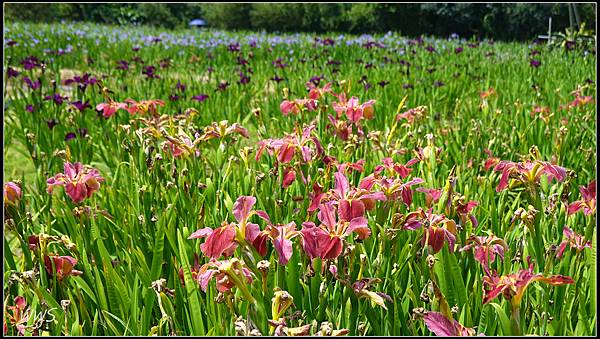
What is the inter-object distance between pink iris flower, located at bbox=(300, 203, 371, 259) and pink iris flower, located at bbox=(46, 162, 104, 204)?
2.44ft

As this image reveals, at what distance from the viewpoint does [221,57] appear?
7.33 meters

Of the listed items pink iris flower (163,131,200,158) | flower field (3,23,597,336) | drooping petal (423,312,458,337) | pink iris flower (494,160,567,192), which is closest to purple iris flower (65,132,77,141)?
flower field (3,23,597,336)

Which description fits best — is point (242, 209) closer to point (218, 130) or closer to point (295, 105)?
point (218, 130)

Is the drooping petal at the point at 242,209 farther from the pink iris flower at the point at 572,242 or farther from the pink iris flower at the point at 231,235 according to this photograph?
the pink iris flower at the point at 572,242

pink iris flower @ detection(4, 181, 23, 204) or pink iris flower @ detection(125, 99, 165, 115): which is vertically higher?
pink iris flower @ detection(125, 99, 165, 115)

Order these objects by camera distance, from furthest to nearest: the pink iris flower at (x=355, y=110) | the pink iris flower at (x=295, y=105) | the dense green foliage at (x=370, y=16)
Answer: the dense green foliage at (x=370, y=16)
the pink iris flower at (x=295, y=105)
the pink iris flower at (x=355, y=110)

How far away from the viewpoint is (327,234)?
3.61 feet

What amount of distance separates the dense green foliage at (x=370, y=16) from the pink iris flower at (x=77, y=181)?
15235mm

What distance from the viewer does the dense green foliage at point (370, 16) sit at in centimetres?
1869

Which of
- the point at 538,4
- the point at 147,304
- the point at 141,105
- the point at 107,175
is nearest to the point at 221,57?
the point at 107,175

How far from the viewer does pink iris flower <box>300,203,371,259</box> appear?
3.51 ft

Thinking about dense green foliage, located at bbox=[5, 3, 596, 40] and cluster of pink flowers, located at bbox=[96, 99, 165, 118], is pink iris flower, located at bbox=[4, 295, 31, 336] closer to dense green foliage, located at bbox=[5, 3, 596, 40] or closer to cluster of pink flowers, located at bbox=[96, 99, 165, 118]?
cluster of pink flowers, located at bbox=[96, 99, 165, 118]

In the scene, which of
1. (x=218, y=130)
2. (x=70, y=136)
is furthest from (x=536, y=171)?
(x=70, y=136)

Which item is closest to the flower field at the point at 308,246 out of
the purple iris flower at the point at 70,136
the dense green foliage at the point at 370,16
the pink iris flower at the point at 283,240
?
the pink iris flower at the point at 283,240
